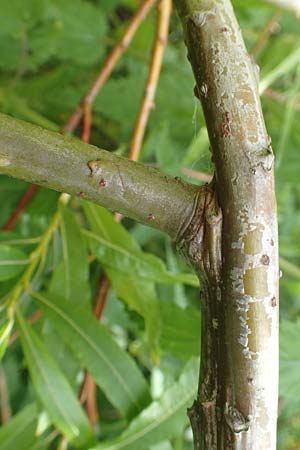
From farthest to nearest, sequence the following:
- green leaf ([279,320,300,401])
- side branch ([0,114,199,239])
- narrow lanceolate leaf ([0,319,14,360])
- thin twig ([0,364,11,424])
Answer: thin twig ([0,364,11,424]) < green leaf ([279,320,300,401]) < narrow lanceolate leaf ([0,319,14,360]) < side branch ([0,114,199,239])

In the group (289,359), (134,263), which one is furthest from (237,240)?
(289,359)

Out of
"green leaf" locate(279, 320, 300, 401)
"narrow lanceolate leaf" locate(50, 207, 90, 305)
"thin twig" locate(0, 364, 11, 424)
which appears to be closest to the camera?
"narrow lanceolate leaf" locate(50, 207, 90, 305)

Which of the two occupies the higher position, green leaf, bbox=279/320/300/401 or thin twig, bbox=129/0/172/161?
thin twig, bbox=129/0/172/161

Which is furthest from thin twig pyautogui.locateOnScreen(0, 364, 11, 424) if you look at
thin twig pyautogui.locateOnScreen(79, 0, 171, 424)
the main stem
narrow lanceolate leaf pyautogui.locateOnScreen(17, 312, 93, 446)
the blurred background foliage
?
the main stem

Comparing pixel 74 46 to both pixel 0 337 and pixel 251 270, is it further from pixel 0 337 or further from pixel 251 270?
pixel 251 270

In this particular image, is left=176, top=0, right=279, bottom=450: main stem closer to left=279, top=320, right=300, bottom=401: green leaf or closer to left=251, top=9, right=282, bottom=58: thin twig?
left=279, top=320, right=300, bottom=401: green leaf

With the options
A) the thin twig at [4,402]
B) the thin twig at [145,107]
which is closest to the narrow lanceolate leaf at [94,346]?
the thin twig at [145,107]
